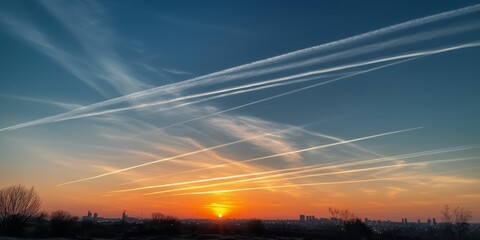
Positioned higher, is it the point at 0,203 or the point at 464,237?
the point at 0,203

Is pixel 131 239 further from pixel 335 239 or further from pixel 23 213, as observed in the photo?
pixel 335 239

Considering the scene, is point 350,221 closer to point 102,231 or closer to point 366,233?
point 366,233

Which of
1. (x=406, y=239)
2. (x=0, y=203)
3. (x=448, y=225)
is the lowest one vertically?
(x=406, y=239)

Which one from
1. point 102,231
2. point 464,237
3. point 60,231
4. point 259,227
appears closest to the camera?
point 464,237

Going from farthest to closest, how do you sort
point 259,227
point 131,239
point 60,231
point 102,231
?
point 259,227, point 102,231, point 60,231, point 131,239

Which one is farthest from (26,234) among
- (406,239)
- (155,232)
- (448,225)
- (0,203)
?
(406,239)

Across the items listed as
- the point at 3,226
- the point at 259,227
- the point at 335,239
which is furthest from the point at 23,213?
the point at 335,239

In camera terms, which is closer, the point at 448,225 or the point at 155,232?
the point at 448,225

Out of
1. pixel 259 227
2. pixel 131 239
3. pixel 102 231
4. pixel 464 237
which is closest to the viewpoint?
pixel 464 237

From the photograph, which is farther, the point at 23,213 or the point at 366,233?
the point at 366,233
